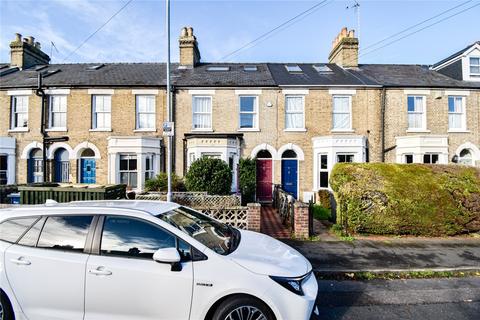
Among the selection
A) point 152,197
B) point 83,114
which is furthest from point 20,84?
point 152,197

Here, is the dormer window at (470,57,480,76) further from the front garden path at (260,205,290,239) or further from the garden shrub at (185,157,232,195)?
the garden shrub at (185,157,232,195)

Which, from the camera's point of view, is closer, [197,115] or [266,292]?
[266,292]

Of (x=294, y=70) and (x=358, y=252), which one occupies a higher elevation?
(x=294, y=70)

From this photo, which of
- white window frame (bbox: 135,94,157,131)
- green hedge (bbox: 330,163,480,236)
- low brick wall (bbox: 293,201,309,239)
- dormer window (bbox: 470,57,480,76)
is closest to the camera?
low brick wall (bbox: 293,201,309,239)

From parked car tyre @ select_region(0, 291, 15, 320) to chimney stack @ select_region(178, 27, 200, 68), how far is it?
607 inches

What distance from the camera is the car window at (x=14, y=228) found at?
122 inches

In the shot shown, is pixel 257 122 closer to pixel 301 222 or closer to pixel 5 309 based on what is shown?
pixel 301 222

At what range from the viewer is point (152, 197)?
366 inches

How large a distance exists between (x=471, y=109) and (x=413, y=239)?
12.0 meters

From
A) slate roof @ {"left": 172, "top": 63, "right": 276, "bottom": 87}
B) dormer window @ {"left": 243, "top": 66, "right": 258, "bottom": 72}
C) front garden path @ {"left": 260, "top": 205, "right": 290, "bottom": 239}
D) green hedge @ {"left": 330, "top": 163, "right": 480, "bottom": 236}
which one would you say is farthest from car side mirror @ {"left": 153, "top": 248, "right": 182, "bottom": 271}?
dormer window @ {"left": 243, "top": 66, "right": 258, "bottom": 72}

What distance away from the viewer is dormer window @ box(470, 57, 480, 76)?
15136mm

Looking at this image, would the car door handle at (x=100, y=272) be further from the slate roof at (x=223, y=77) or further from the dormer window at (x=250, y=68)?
the dormer window at (x=250, y=68)

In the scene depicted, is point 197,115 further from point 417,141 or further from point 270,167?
point 417,141

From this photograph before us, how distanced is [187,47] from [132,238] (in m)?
15.6
